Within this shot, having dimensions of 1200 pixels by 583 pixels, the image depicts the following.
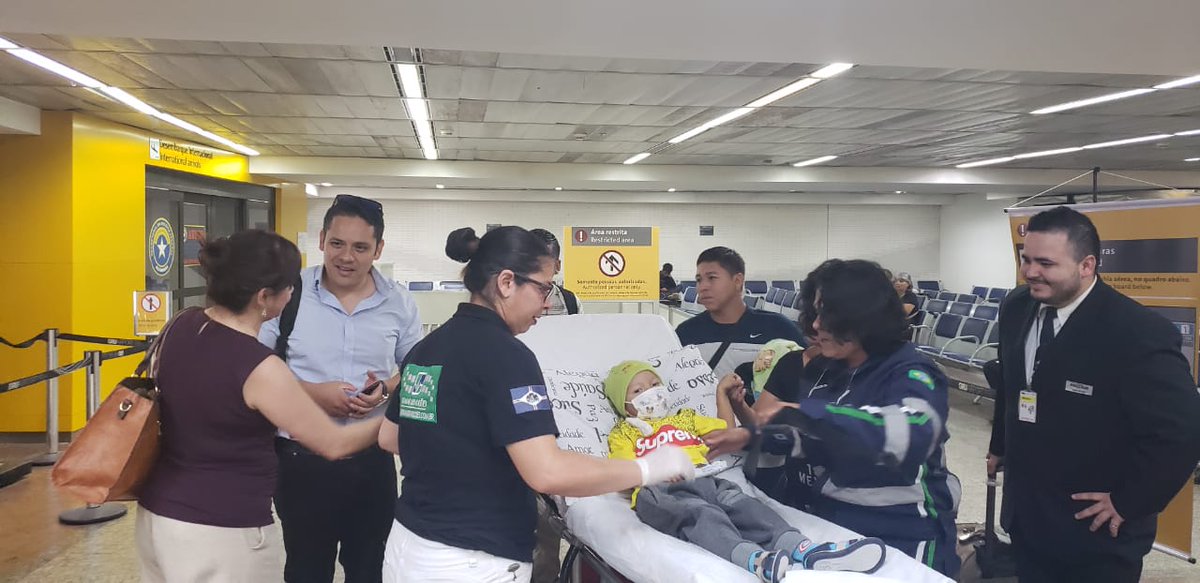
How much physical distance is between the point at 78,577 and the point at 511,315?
11.3 ft

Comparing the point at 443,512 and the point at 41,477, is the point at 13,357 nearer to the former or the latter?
the point at 41,477

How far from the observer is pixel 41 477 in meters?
5.55

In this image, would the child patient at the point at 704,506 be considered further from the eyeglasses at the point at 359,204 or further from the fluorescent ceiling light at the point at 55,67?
the fluorescent ceiling light at the point at 55,67

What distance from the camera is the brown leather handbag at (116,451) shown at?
1.74m

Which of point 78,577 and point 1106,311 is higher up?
point 1106,311

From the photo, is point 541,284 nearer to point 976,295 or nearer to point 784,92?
point 784,92

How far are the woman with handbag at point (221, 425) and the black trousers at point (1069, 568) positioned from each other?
84.1 inches

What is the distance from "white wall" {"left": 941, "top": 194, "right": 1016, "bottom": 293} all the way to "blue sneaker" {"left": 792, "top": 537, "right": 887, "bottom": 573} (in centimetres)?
1612

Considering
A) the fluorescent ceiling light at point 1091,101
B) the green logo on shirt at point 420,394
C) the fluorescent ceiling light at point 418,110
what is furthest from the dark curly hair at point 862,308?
the fluorescent ceiling light at point 1091,101

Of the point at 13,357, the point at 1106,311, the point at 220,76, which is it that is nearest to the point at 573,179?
the point at 220,76

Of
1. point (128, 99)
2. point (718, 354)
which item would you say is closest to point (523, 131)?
point (128, 99)

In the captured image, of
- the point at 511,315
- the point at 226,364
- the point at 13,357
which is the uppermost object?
the point at 511,315

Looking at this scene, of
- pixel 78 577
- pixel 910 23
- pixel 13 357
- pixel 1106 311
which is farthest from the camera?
pixel 13 357

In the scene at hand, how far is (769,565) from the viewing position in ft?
5.49
